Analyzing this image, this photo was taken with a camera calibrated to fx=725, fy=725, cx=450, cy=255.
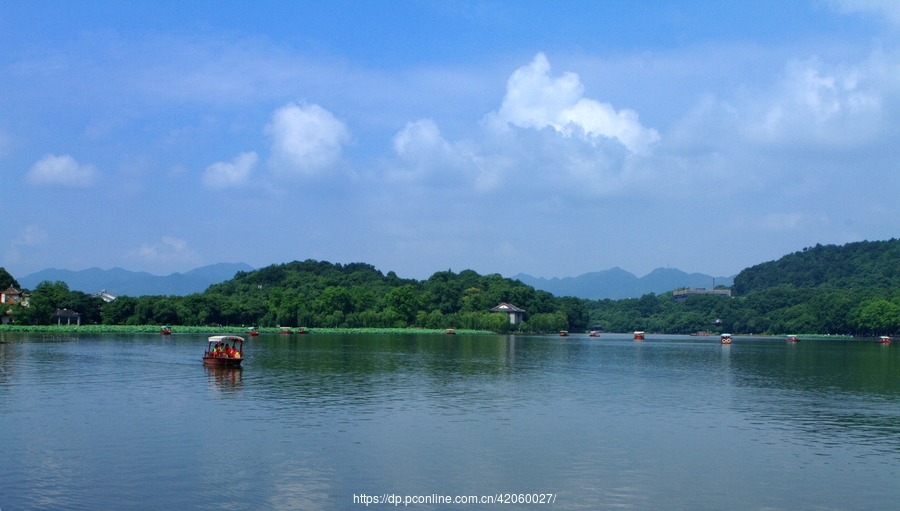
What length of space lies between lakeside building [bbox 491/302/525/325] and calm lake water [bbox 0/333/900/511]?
13243 cm

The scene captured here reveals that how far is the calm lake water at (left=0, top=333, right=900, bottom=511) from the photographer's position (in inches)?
714

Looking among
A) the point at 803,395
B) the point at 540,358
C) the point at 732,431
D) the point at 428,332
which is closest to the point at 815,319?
the point at 428,332

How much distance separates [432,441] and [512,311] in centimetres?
15785

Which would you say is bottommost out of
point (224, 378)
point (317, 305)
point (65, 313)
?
point (224, 378)

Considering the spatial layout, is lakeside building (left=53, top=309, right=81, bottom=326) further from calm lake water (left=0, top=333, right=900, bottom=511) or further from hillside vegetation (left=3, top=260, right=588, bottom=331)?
calm lake water (left=0, top=333, right=900, bottom=511)

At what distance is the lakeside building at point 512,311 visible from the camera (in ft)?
587

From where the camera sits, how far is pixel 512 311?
594 feet

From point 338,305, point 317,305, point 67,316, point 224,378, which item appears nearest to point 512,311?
point 338,305

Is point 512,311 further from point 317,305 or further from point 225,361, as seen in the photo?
point 225,361

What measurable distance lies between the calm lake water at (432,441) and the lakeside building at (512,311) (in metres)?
132

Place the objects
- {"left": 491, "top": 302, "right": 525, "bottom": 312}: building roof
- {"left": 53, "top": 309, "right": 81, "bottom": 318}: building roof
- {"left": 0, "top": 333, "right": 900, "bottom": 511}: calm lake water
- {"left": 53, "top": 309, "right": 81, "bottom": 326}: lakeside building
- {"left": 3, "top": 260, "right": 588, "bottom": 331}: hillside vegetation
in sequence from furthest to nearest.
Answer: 1. {"left": 491, "top": 302, "right": 525, "bottom": 312}: building roof
2. {"left": 3, "top": 260, "right": 588, "bottom": 331}: hillside vegetation
3. {"left": 53, "top": 309, "right": 81, "bottom": 326}: lakeside building
4. {"left": 53, "top": 309, "right": 81, "bottom": 318}: building roof
5. {"left": 0, "top": 333, "right": 900, "bottom": 511}: calm lake water

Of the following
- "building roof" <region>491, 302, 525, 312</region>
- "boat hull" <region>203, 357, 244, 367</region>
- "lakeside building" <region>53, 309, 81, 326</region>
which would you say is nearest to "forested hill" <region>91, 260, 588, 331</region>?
"building roof" <region>491, 302, 525, 312</region>

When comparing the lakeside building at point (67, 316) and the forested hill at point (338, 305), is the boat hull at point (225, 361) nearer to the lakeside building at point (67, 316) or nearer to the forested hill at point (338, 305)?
the forested hill at point (338, 305)

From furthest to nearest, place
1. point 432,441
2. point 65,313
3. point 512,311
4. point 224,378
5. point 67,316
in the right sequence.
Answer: point 512,311 → point 67,316 → point 65,313 → point 224,378 → point 432,441
